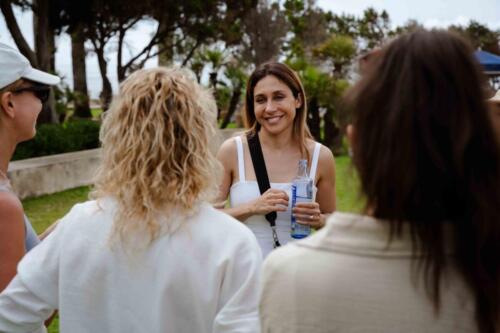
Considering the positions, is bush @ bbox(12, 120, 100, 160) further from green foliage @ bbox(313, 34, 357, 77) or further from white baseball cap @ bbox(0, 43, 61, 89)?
white baseball cap @ bbox(0, 43, 61, 89)

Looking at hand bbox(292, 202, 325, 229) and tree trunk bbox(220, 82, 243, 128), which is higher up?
tree trunk bbox(220, 82, 243, 128)

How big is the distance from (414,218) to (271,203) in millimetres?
1923

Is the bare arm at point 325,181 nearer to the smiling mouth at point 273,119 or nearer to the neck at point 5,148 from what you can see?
the smiling mouth at point 273,119

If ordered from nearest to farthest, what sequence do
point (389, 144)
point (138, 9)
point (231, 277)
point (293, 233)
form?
point (389, 144), point (231, 277), point (293, 233), point (138, 9)

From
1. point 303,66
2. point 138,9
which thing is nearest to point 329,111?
point 303,66

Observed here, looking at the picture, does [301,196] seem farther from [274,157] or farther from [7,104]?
[7,104]

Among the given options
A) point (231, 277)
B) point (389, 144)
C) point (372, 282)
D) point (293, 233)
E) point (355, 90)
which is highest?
point (355, 90)

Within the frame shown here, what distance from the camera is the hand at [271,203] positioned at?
10.5 feet

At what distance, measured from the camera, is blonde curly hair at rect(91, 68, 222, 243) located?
177 cm

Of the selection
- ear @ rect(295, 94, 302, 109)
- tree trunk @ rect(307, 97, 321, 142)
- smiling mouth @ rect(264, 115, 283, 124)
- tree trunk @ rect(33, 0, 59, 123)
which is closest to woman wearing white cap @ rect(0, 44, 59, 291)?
smiling mouth @ rect(264, 115, 283, 124)

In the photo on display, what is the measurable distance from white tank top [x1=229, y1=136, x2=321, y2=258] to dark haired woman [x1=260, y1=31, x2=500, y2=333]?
195cm

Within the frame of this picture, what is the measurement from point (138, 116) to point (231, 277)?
21.3 inches

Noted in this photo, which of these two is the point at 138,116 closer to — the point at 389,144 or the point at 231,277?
the point at 231,277

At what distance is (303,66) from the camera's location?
63.4 feet
